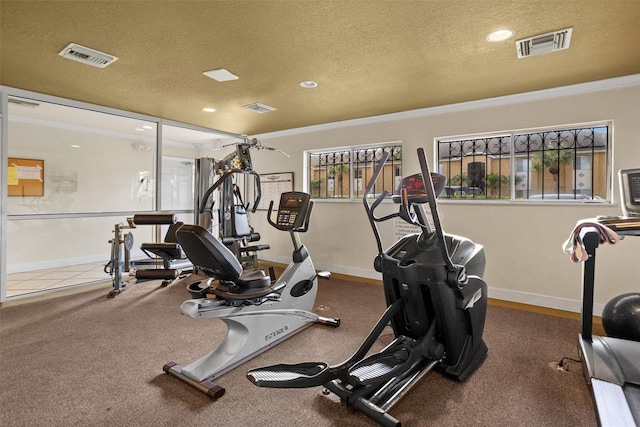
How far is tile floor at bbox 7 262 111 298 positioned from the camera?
404 centimetres

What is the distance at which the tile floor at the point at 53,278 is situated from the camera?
4.04m

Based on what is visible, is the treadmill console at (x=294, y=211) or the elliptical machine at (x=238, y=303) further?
the treadmill console at (x=294, y=211)

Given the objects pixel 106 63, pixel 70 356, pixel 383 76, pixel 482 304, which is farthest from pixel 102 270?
pixel 482 304

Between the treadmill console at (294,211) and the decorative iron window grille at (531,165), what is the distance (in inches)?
89.1

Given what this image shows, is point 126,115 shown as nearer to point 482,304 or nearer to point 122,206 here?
point 122,206

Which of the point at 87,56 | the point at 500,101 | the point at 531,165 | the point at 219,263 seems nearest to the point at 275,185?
the point at 87,56

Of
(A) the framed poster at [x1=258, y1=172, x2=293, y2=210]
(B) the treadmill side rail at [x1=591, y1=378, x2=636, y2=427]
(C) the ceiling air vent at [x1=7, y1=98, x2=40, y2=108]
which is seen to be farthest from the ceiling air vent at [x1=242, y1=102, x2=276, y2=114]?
(B) the treadmill side rail at [x1=591, y1=378, x2=636, y2=427]

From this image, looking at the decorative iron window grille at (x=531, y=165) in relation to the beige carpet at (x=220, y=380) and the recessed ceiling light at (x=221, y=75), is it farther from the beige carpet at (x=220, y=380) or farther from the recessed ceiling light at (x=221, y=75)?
the recessed ceiling light at (x=221, y=75)

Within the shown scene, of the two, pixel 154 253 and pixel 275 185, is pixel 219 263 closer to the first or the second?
pixel 154 253

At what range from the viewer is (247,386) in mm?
2090

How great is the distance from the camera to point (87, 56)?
2.87m

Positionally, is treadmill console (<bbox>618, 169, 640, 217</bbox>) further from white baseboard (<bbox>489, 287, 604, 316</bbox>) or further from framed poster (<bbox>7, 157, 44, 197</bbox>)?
framed poster (<bbox>7, 157, 44, 197</bbox>)

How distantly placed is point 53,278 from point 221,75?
3654 mm

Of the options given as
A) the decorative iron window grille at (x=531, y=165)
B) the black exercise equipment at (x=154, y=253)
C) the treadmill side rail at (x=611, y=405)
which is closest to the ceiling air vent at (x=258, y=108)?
the black exercise equipment at (x=154, y=253)
